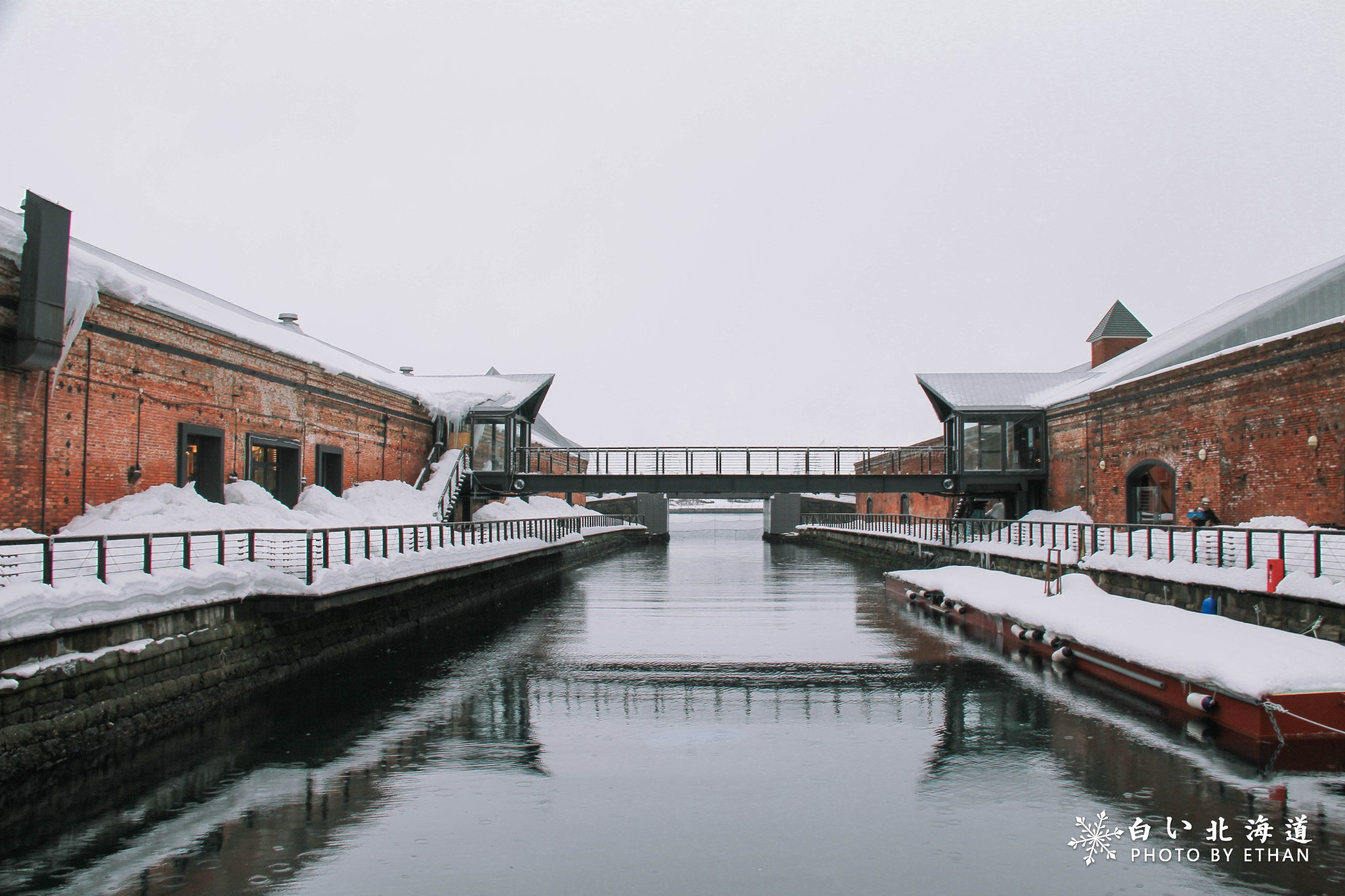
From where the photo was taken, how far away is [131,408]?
16.4 meters

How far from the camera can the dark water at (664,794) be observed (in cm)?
668

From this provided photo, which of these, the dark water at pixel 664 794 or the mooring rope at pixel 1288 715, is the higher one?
the mooring rope at pixel 1288 715

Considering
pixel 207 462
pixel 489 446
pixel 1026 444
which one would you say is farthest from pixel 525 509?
pixel 207 462

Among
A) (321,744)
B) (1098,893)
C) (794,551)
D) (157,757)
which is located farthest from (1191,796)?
(794,551)

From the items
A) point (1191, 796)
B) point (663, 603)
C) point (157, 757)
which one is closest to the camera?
point (1191, 796)

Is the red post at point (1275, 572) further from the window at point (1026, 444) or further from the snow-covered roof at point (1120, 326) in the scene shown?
the snow-covered roof at point (1120, 326)

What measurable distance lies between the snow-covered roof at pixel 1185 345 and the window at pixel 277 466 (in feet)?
77.3

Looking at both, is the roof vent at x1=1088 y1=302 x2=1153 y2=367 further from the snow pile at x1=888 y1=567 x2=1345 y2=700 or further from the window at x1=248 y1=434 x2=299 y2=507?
the window at x1=248 y1=434 x2=299 y2=507

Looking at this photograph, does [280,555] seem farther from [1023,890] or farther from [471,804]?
[1023,890]

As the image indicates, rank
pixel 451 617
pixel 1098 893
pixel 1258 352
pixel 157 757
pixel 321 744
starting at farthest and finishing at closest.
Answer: pixel 451 617
pixel 1258 352
pixel 321 744
pixel 157 757
pixel 1098 893

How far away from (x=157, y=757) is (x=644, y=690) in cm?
639

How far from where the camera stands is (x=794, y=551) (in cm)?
5747

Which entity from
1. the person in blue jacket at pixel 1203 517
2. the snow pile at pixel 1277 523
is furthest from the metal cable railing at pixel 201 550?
the snow pile at pixel 1277 523

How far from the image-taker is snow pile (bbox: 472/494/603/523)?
37.4 metres
